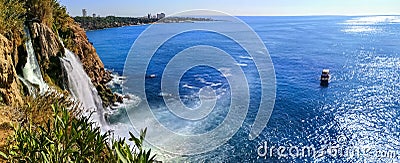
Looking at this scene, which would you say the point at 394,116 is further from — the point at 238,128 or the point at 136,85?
the point at 136,85

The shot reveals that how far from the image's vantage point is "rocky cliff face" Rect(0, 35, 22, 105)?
958 cm

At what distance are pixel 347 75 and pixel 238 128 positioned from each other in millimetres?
22601

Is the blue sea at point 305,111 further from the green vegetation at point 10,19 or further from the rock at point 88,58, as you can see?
the green vegetation at point 10,19

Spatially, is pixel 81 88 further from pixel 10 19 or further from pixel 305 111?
pixel 305 111

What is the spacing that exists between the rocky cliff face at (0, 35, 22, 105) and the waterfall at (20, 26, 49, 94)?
1.35 m

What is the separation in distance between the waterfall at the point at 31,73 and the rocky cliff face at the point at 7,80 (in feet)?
4.44

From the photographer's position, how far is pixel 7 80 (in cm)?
985

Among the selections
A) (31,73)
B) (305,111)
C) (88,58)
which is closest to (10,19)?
(31,73)

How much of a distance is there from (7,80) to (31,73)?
3559mm

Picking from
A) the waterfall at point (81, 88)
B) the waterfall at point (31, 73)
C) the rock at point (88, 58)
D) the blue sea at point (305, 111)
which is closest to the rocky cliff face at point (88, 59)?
the rock at point (88, 58)

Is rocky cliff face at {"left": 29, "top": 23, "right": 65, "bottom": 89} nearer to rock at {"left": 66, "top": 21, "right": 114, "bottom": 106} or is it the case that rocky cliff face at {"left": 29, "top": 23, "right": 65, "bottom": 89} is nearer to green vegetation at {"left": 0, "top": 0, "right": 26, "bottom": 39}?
green vegetation at {"left": 0, "top": 0, "right": 26, "bottom": 39}

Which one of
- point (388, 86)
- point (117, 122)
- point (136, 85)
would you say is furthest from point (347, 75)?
point (117, 122)

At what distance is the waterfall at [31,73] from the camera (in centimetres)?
1238

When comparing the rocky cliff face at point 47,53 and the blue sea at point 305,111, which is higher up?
the rocky cliff face at point 47,53
